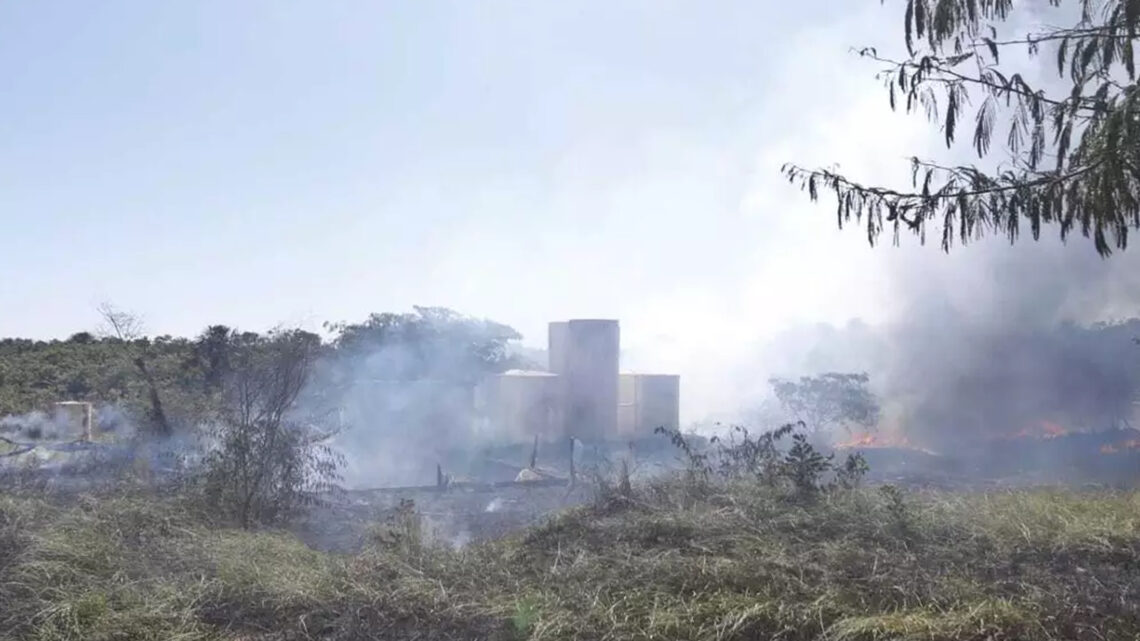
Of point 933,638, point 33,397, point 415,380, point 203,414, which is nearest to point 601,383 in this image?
point 415,380

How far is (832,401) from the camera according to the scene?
26109mm

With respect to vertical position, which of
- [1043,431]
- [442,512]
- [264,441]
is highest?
[264,441]

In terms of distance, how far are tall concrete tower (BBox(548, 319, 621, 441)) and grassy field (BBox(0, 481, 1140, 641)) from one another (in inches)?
734

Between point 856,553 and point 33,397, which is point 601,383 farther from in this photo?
point 856,553

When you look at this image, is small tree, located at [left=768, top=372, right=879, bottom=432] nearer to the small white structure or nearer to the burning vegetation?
the burning vegetation

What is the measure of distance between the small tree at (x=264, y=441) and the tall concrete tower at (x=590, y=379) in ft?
51.8

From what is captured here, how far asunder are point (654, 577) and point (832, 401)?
73.4 feet

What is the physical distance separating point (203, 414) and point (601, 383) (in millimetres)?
15947

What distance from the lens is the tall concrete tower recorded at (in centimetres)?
2542

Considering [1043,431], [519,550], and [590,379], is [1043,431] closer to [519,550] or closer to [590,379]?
[590,379]

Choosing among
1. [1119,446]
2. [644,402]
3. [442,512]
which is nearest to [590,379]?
[644,402]

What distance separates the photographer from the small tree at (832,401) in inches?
1020

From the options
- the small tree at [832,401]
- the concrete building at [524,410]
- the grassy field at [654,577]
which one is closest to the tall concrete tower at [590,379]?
the concrete building at [524,410]

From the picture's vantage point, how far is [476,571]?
546 centimetres
